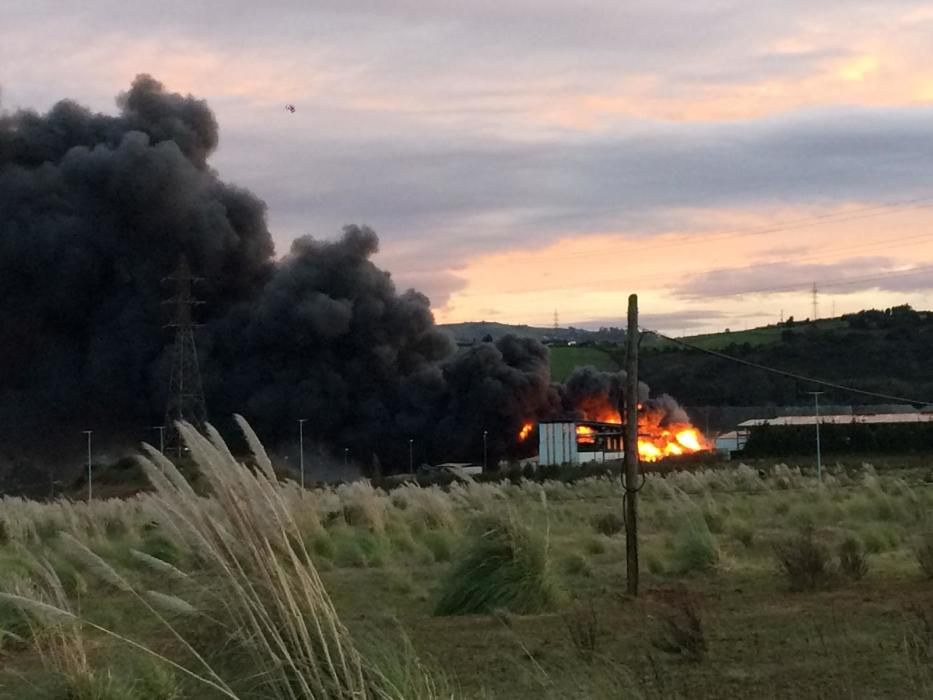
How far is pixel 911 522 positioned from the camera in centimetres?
2162

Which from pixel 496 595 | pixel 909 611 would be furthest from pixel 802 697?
pixel 496 595

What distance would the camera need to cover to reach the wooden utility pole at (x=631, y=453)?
1319 cm

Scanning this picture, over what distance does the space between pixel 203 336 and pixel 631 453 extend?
5771 centimetres

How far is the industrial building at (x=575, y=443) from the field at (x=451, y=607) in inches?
1554

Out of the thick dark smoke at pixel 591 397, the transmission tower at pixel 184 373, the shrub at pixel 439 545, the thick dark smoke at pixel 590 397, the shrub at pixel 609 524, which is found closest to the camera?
the shrub at pixel 439 545

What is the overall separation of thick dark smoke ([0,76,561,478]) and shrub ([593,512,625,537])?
42.0 meters

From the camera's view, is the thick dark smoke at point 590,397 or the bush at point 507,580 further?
the thick dark smoke at point 590,397

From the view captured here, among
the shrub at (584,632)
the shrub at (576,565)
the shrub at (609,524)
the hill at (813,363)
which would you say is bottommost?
the shrub at (609,524)

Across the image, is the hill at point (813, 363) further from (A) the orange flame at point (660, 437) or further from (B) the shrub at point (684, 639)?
(B) the shrub at point (684, 639)

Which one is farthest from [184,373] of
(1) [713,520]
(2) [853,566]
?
(2) [853,566]

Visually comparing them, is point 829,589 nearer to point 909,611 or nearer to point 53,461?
point 909,611

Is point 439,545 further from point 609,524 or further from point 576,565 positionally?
point 609,524

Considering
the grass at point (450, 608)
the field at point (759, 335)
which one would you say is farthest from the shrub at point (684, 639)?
the field at point (759, 335)

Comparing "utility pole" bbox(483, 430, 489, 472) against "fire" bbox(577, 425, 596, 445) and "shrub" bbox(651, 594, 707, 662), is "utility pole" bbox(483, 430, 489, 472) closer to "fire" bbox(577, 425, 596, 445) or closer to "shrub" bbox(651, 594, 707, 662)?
"fire" bbox(577, 425, 596, 445)
